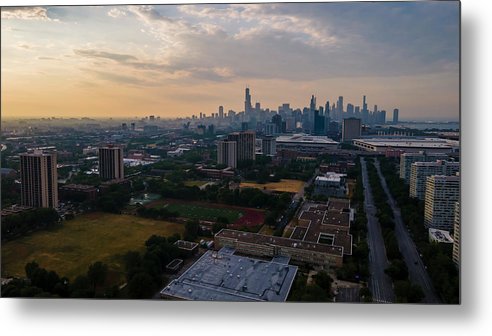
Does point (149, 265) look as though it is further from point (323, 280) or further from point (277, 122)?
point (277, 122)

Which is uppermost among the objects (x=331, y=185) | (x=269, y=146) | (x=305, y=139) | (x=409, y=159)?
(x=305, y=139)

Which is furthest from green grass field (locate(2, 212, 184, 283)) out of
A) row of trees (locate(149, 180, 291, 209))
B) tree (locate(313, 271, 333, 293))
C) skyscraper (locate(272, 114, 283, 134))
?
skyscraper (locate(272, 114, 283, 134))

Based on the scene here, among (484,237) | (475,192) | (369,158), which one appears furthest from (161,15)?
(369,158)

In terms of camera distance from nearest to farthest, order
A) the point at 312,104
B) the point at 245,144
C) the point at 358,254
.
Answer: the point at 358,254 < the point at 312,104 < the point at 245,144

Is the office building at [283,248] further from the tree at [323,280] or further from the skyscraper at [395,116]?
the skyscraper at [395,116]

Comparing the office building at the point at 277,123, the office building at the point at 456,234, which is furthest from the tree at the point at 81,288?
the office building at the point at 277,123

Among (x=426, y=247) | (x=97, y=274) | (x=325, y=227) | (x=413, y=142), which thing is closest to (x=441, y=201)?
(x=426, y=247)
